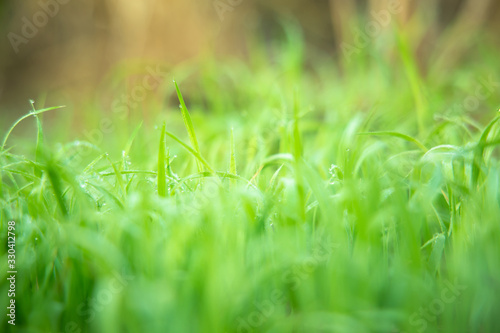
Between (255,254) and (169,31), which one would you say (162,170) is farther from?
(169,31)

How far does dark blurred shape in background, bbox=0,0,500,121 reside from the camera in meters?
2.25

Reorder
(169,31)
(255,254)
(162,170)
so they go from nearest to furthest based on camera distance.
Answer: (255,254)
(162,170)
(169,31)

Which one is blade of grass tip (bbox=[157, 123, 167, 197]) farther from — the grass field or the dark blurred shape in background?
the dark blurred shape in background

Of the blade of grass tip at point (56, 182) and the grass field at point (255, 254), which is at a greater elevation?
the blade of grass tip at point (56, 182)

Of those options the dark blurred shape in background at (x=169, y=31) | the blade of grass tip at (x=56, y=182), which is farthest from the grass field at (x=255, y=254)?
the dark blurred shape in background at (x=169, y=31)

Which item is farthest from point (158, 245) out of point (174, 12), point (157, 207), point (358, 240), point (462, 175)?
point (174, 12)

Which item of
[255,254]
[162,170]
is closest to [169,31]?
[162,170]

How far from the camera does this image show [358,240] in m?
0.77

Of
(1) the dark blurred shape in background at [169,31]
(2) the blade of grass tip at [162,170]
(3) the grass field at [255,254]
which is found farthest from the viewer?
(1) the dark blurred shape in background at [169,31]

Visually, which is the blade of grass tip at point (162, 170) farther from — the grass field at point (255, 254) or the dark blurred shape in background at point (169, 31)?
the dark blurred shape in background at point (169, 31)

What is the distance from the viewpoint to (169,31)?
2938 mm

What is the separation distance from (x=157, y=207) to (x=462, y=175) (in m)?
0.65

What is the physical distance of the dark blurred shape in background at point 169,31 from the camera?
7.39 feet

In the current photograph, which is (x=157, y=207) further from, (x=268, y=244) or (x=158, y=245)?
(x=268, y=244)
